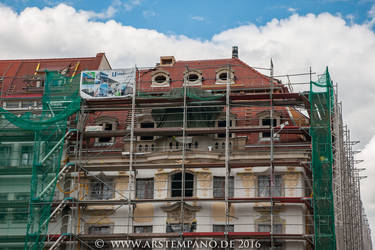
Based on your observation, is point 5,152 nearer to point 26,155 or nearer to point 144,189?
point 26,155

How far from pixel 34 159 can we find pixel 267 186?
1316 cm

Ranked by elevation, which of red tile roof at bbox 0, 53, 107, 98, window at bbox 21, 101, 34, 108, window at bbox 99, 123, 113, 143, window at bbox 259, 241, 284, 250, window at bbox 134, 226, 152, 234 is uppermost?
red tile roof at bbox 0, 53, 107, 98

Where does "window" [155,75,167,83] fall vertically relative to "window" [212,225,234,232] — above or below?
above

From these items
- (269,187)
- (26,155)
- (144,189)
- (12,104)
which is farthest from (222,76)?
(12,104)

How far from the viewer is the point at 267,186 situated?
39.7 m

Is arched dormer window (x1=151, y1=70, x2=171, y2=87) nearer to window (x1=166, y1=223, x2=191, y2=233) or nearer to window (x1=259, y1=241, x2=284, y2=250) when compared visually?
window (x1=166, y1=223, x2=191, y2=233)

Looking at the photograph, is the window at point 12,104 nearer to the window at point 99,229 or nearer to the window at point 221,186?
the window at point 99,229

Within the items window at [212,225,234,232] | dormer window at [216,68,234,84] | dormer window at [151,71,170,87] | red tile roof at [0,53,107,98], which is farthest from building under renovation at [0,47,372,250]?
red tile roof at [0,53,107,98]

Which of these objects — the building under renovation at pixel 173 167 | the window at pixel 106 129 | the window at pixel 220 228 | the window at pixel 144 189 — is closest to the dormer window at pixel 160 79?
the building under renovation at pixel 173 167

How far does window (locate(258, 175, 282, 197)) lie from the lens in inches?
1554

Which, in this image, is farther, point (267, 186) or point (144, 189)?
point (144, 189)

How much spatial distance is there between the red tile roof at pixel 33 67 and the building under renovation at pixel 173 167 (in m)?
4.73

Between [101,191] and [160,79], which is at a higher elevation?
[160,79]

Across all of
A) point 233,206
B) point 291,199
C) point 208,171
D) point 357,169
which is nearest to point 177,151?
point 208,171
